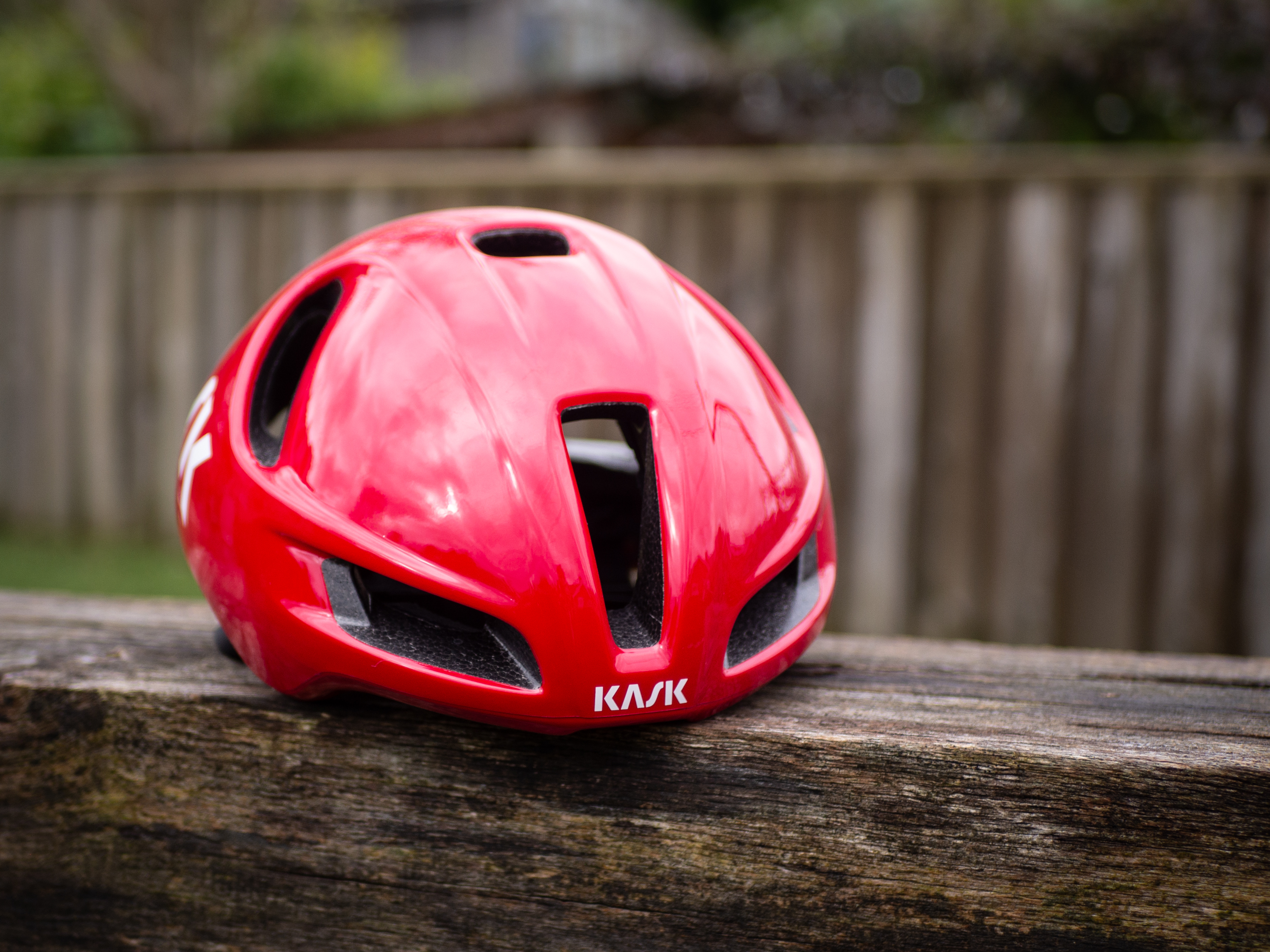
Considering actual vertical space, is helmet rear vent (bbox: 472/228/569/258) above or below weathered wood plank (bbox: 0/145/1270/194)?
below

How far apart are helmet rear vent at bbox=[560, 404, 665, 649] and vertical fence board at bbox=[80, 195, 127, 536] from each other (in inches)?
139

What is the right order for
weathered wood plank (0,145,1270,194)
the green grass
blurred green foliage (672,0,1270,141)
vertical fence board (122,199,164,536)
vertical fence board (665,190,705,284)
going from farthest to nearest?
vertical fence board (122,199,164,536)
the green grass
blurred green foliage (672,0,1270,141)
vertical fence board (665,190,705,284)
weathered wood plank (0,145,1270,194)

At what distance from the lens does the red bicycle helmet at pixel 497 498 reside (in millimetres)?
914

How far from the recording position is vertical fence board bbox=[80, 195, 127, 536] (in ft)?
13.8

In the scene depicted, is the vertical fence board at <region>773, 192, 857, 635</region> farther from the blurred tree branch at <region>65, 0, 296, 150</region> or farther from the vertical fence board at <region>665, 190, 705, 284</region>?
the blurred tree branch at <region>65, 0, 296, 150</region>

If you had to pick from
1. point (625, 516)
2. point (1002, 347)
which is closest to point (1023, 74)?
point (1002, 347)

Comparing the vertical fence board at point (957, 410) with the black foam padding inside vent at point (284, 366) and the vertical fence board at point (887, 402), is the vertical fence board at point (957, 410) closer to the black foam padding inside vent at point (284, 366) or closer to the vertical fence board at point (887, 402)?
the vertical fence board at point (887, 402)

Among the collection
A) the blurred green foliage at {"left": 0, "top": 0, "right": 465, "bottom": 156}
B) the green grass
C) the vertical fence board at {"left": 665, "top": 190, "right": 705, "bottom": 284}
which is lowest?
the green grass

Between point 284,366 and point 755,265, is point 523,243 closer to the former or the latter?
point 284,366

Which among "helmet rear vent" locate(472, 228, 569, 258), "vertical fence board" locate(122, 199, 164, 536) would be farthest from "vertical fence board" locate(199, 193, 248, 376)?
"helmet rear vent" locate(472, 228, 569, 258)

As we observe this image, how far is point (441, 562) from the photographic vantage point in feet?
3.03

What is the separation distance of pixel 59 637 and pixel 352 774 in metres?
0.57

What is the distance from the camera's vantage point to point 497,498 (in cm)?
92

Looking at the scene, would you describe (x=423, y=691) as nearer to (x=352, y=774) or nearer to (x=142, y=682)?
(x=352, y=774)
